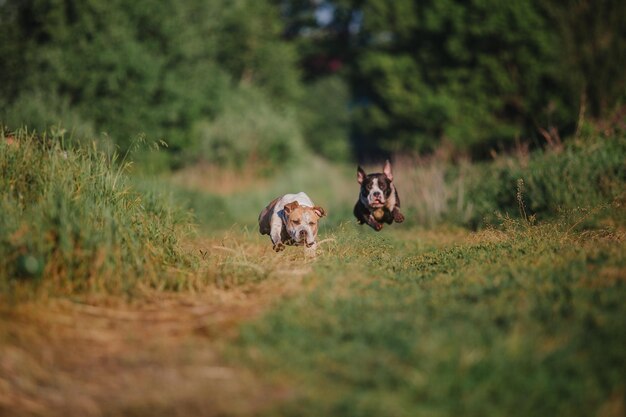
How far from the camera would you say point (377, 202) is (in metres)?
7.45

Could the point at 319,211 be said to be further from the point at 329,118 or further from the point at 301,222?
the point at 329,118

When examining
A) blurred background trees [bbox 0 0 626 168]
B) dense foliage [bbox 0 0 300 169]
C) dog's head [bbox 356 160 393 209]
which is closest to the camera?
dog's head [bbox 356 160 393 209]

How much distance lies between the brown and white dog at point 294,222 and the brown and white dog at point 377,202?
1.11 meters

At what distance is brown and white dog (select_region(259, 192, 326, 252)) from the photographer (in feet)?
19.8

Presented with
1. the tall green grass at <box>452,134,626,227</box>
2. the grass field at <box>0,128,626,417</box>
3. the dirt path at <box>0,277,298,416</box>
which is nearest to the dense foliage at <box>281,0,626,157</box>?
the tall green grass at <box>452,134,626,227</box>

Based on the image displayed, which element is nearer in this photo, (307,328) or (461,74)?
(307,328)

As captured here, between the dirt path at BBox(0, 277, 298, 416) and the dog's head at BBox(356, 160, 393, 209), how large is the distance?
3.41m

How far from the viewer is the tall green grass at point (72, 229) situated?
13.5 ft

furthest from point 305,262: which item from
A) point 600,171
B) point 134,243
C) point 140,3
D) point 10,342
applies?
point 140,3

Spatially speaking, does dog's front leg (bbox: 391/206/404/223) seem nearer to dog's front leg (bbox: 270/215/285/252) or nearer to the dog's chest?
the dog's chest

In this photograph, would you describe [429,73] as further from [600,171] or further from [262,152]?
[600,171]

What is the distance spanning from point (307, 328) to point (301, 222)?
274 cm

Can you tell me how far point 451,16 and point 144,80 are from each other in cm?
1454

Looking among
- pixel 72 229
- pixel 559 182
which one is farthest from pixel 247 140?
pixel 72 229
